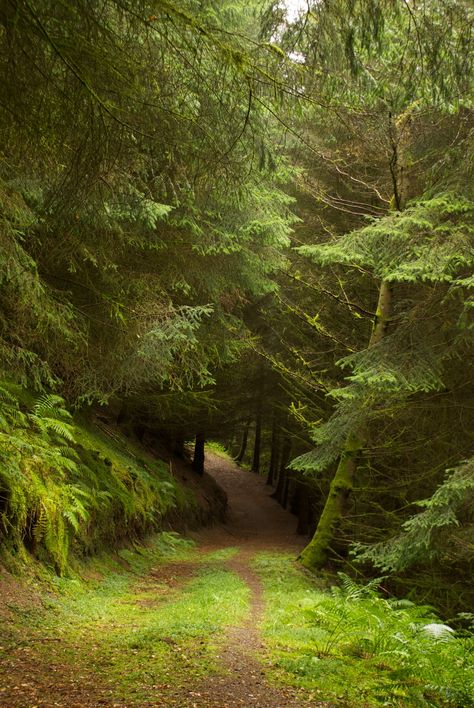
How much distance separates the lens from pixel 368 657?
571 centimetres

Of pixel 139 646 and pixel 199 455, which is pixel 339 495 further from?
pixel 199 455

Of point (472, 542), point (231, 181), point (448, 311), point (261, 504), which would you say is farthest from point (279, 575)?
point (261, 504)

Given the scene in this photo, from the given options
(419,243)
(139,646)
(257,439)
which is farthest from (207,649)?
(257,439)

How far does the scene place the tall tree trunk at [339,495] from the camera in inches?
471

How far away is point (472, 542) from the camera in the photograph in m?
7.51

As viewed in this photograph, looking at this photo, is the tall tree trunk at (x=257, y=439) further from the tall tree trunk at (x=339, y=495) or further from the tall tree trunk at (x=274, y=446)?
the tall tree trunk at (x=339, y=495)

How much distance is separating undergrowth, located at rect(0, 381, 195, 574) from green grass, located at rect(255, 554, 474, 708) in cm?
307

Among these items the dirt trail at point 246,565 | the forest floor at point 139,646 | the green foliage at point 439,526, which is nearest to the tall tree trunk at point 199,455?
the dirt trail at point 246,565

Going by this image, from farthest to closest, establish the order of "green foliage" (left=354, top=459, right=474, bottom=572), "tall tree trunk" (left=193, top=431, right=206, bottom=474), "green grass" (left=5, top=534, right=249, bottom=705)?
"tall tree trunk" (left=193, top=431, right=206, bottom=474), "green foliage" (left=354, top=459, right=474, bottom=572), "green grass" (left=5, top=534, right=249, bottom=705)

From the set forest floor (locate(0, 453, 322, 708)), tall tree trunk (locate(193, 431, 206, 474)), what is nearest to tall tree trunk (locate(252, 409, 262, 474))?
tall tree trunk (locate(193, 431, 206, 474))

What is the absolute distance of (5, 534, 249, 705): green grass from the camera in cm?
459

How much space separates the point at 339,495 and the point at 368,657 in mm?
6441

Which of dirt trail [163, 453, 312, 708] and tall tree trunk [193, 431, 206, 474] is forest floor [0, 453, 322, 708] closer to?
dirt trail [163, 453, 312, 708]

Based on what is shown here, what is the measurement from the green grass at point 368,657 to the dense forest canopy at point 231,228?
1.82 meters
